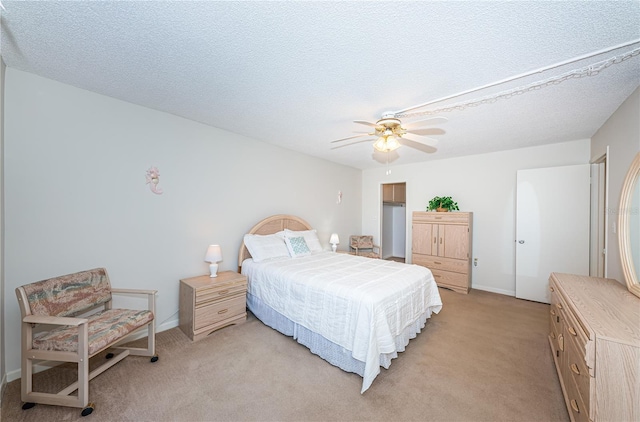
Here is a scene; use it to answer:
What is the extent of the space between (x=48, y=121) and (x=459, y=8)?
332cm

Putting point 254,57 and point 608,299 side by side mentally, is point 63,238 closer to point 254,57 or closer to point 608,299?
point 254,57

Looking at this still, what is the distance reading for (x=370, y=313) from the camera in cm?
202

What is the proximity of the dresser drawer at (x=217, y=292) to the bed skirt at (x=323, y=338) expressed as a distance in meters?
0.30

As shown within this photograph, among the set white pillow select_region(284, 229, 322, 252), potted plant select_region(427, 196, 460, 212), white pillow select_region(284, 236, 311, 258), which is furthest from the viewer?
potted plant select_region(427, 196, 460, 212)

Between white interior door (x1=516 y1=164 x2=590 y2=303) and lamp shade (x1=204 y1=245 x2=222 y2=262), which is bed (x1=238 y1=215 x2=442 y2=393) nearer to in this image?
lamp shade (x1=204 y1=245 x2=222 y2=262)

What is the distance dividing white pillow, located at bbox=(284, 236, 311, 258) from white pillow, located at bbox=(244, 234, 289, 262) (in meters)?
0.07

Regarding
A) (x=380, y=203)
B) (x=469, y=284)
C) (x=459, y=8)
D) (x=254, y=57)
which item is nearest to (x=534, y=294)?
(x=469, y=284)

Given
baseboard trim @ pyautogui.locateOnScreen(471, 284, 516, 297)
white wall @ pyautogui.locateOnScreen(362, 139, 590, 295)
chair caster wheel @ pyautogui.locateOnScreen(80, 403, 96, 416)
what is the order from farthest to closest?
1. baseboard trim @ pyautogui.locateOnScreen(471, 284, 516, 297)
2. white wall @ pyautogui.locateOnScreen(362, 139, 590, 295)
3. chair caster wheel @ pyautogui.locateOnScreen(80, 403, 96, 416)

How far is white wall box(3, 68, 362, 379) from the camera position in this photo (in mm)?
2051

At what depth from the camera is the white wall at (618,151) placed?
2145 millimetres

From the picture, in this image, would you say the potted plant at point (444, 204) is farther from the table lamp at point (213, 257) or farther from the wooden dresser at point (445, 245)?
the table lamp at point (213, 257)

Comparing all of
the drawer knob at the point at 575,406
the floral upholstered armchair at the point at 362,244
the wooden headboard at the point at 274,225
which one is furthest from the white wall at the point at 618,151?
the wooden headboard at the point at 274,225

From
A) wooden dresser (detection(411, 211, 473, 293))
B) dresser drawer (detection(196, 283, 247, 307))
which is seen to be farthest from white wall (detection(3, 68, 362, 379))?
wooden dresser (detection(411, 211, 473, 293))

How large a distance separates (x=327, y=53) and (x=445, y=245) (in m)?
4.03
